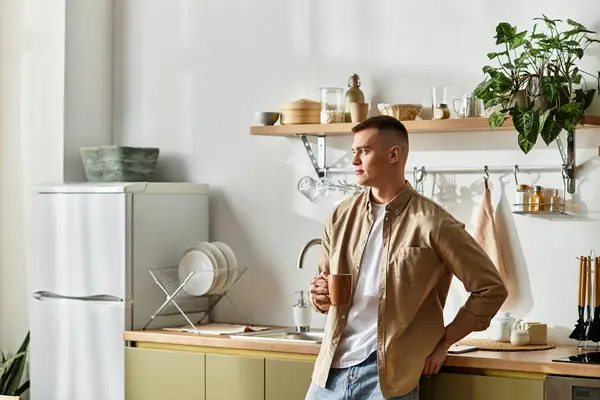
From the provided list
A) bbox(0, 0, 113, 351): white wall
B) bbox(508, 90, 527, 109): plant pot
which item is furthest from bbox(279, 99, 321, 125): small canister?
bbox(0, 0, 113, 351): white wall

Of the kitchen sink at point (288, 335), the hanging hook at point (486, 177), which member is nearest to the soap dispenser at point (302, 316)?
the kitchen sink at point (288, 335)

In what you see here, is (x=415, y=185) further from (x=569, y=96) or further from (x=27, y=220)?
(x=27, y=220)

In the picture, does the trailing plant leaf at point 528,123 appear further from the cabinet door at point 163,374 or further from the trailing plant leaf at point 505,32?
the cabinet door at point 163,374

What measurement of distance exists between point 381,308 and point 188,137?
195cm

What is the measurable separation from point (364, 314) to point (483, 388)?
533 millimetres

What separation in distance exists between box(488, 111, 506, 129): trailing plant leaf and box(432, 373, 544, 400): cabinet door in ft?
3.14

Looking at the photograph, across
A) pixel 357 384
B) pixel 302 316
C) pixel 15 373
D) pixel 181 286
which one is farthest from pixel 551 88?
pixel 15 373

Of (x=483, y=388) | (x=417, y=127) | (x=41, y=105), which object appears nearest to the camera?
(x=483, y=388)

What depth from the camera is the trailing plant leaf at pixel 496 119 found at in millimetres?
4098

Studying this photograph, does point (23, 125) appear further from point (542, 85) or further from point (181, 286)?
point (542, 85)

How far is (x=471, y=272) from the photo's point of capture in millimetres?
3596

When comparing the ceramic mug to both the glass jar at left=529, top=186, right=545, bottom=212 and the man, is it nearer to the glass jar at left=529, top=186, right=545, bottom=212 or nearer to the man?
the man

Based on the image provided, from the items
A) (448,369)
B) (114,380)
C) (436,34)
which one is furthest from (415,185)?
(114,380)

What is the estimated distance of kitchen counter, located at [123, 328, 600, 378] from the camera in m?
3.70
